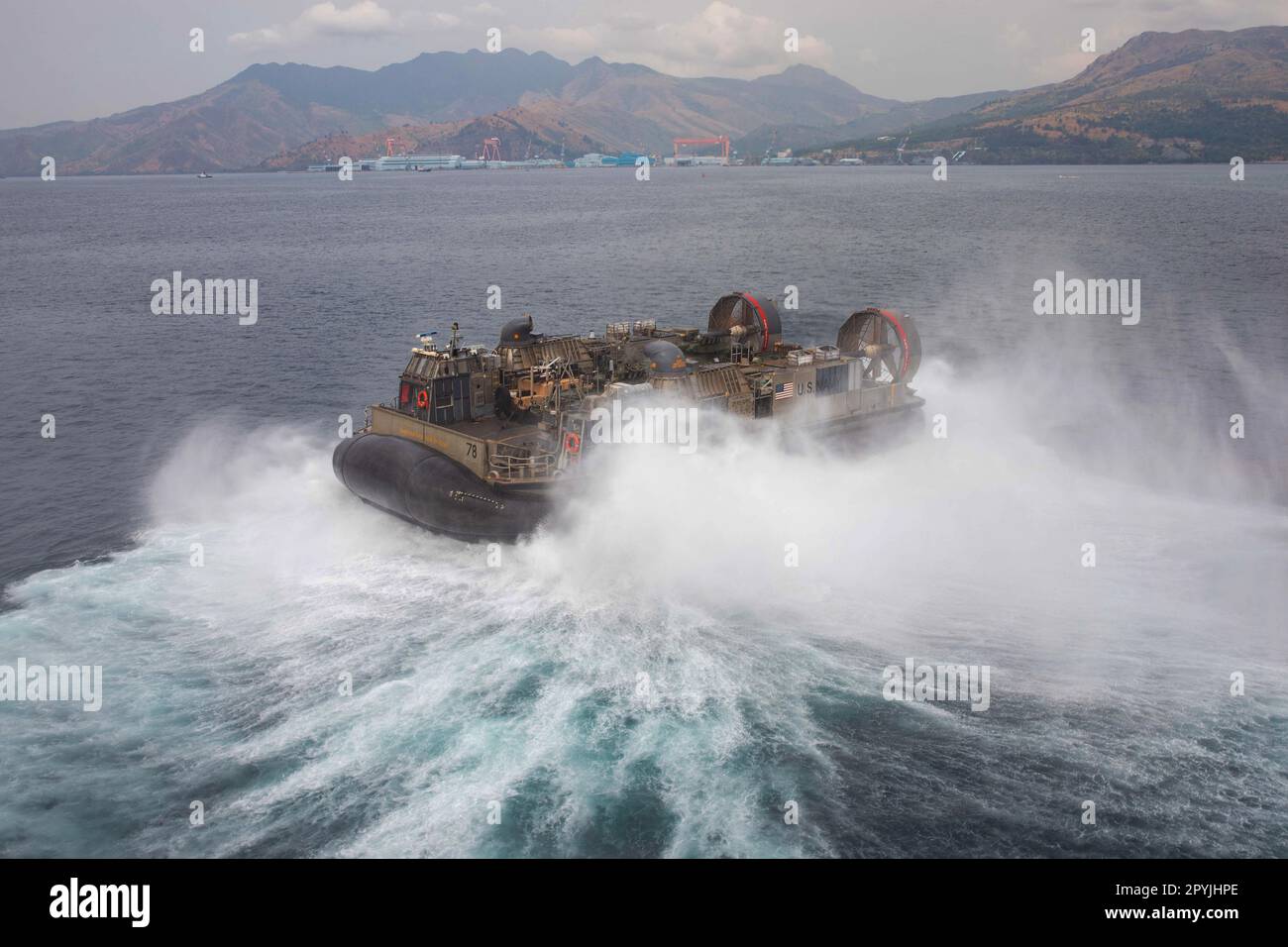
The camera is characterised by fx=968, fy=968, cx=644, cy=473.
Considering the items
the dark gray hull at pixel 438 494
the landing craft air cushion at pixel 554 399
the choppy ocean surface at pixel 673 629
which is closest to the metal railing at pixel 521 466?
the landing craft air cushion at pixel 554 399

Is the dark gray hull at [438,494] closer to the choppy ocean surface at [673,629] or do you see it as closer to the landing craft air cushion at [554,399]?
the landing craft air cushion at [554,399]

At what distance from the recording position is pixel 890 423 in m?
36.8

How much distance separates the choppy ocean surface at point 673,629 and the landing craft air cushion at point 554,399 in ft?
4.45

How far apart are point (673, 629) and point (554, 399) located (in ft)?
35.8

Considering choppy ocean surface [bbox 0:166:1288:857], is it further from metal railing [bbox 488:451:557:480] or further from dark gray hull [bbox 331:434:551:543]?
metal railing [bbox 488:451:557:480]

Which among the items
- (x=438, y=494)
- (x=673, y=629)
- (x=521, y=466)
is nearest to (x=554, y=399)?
(x=521, y=466)

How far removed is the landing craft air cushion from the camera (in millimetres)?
28531

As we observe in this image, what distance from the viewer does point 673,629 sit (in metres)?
23.9

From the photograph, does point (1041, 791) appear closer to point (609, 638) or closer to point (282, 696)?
point (609, 638)

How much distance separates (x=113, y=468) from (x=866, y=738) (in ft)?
102

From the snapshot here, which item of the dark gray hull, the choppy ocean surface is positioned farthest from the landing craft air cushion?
the choppy ocean surface

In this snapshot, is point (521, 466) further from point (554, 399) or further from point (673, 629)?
point (673, 629)

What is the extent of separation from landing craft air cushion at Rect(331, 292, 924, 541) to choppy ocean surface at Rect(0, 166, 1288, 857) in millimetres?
1355
